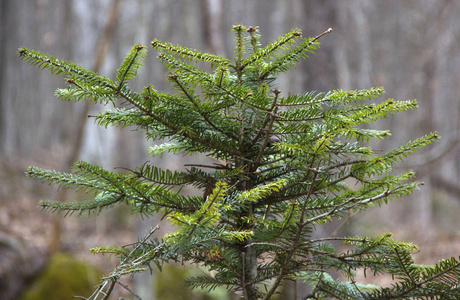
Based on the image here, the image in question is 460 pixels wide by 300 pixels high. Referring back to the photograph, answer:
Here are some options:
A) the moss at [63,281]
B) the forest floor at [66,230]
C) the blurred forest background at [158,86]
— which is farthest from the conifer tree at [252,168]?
the forest floor at [66,230]

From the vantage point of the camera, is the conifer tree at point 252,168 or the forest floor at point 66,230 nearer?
the conifer tree at point 252,168

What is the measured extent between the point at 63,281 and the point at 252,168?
6.74m

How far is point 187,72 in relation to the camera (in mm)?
1430

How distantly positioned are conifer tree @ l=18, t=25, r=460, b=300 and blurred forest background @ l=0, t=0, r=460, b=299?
235 mm

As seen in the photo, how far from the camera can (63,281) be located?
24.0 ft

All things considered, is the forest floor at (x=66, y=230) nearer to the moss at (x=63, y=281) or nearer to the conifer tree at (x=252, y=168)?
the moss at (x=63, y=281)

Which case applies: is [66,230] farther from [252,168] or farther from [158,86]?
[158,86]

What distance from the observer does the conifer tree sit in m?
1.39

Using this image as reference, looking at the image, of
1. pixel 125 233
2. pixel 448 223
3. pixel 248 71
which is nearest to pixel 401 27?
pixel 448 223

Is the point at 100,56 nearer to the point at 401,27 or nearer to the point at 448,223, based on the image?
the point at 448,223

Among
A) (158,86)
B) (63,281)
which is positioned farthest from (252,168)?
(158,86)

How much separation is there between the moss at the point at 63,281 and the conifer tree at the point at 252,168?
608cm

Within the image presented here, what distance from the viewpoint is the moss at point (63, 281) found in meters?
7.09

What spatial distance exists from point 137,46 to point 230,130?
1.58 ft
